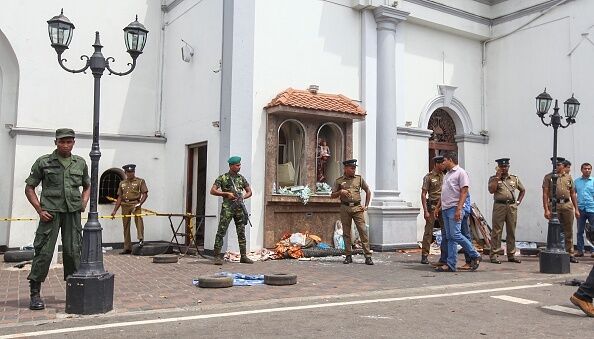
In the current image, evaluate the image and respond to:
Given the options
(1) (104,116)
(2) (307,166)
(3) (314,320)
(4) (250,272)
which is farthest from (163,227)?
(3) (314,320)

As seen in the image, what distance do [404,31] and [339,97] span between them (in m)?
3.26

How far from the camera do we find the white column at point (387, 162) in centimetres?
1277

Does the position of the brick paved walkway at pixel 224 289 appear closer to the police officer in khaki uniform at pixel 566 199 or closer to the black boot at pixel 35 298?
the black boot at pixel 35 298

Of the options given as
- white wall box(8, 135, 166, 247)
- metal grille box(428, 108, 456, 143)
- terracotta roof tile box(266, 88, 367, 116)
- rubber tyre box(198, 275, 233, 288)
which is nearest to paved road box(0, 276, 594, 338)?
rubber tyre box(198, 275, 233, 288)

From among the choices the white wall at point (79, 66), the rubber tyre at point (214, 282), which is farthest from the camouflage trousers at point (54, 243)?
the white wall at point (79, 66)

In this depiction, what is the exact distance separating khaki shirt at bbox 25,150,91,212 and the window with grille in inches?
280

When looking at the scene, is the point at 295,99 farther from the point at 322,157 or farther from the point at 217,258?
the point at 217,258

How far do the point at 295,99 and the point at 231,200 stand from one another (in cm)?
278

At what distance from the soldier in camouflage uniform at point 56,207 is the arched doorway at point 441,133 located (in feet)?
35.6

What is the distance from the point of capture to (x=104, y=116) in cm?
1348

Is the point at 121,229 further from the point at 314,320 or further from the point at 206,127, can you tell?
the point at 314,320

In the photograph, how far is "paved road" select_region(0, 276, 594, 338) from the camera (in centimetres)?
502

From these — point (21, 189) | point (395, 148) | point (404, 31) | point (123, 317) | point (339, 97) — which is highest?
point (404, 31)

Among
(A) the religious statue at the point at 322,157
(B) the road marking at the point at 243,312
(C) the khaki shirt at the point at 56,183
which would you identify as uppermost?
(A) the religious statue at the point at 322,157
